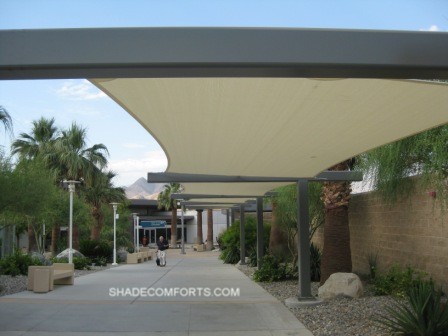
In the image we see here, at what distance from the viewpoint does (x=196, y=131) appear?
7.59m

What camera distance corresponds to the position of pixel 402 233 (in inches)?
504

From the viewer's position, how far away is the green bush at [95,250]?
26.5 m

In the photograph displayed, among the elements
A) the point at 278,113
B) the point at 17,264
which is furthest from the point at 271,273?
the point at 278,113

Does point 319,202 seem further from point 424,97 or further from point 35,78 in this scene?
point 35,78

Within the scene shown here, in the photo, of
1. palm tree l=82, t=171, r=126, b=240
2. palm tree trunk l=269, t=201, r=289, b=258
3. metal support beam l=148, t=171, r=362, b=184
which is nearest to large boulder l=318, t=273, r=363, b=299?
metal support beam l=148, t=171, r=362, b=184

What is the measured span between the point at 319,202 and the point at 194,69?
44.9 feet

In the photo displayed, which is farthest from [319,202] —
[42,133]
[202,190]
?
→ [42,133]

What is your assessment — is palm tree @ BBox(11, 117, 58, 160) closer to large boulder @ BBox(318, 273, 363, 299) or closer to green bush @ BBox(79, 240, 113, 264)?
green bush @ BBox(79, 240, 113, 264)

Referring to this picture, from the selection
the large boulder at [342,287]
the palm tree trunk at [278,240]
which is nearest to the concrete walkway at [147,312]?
the large boulder at [342,287]

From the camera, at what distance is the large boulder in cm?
1129

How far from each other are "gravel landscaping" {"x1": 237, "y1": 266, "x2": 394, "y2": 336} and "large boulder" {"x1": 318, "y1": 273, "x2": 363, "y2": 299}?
5.5 inches

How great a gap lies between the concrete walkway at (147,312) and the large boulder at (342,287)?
3.53ft

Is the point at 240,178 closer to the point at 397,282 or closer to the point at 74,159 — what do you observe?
the point at 397,282

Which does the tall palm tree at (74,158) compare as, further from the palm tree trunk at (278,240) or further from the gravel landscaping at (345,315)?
the gravel landscaping at (345,315)
